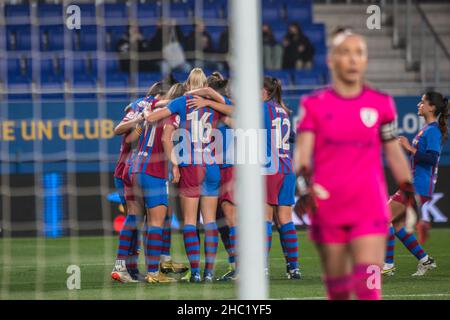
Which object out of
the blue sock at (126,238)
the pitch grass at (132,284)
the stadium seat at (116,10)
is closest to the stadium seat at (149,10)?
the stadium seat at (116,10)

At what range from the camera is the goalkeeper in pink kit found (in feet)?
17.6

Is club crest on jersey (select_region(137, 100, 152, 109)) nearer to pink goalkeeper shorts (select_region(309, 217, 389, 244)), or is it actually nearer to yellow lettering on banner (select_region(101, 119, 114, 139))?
pink goalkeeper shorts (select_region(309, 217, 389, 244))

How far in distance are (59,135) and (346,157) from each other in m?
9.60

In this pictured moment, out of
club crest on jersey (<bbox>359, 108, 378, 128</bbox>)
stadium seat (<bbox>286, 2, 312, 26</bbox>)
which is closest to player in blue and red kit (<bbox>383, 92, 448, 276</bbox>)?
club crest on jersey (<bbox>359, 108, 378, 128</bbox>)

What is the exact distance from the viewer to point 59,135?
14.5 m

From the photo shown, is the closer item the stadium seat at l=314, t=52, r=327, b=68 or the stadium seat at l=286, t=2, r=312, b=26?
the stadium seat at l=314, t=52, r=327, b=68

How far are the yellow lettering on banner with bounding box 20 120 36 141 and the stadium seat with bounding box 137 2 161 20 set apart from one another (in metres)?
3.32

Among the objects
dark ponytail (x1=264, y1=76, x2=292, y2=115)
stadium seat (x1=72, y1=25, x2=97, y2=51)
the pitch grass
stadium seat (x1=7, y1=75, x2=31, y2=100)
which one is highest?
stadium seat (x1=72, y1=25, x2=97, y2=51)

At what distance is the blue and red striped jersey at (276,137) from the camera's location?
9.38 metres

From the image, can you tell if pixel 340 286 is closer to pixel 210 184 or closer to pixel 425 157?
pixel 210 184

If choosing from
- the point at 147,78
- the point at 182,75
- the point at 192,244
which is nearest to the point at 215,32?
the point at 147,78

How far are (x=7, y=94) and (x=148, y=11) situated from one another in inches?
126

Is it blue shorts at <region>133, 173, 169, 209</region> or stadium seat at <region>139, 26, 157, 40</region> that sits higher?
stadium seat at <region>139, 26, 157, 40</region>
